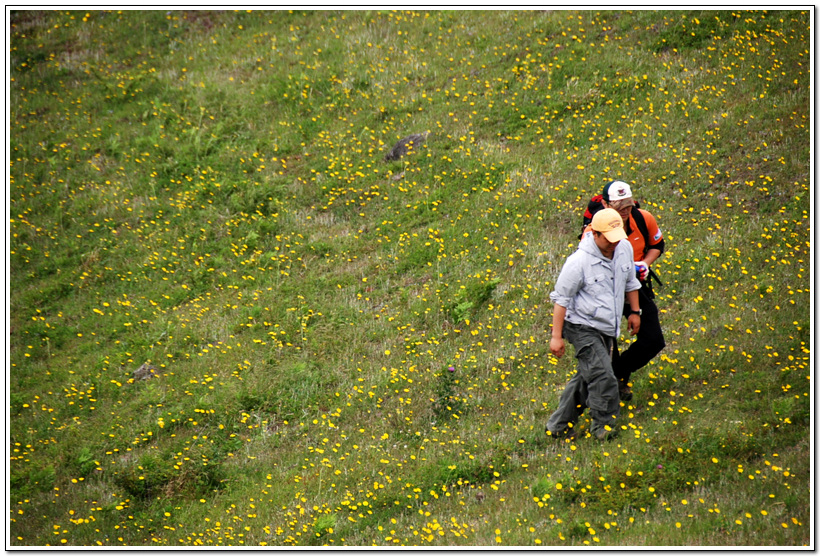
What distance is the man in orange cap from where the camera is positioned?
19.7ft

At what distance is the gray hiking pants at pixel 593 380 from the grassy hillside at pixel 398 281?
0.32m

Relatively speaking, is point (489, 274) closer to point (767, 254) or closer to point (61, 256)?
point (767, 254)

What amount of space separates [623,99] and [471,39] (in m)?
5.10

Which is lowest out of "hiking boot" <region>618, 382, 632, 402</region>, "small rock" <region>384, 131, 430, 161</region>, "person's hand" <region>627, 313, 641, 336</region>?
"hiking boot" <region>618, 382, 632, 402</region>

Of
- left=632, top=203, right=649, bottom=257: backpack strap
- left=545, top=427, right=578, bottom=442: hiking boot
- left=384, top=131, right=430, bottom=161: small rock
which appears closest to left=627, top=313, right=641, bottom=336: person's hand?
left=632, top=203, right=649, bottom=257: backpack strap

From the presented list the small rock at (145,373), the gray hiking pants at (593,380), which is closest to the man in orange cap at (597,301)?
the gray hiking pants at (593,380)

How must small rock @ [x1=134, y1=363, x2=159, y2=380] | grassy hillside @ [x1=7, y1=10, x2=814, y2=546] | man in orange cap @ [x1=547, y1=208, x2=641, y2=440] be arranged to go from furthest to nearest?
1. small rock @ [x1=134, y1=363, x2=159, y2=380]
2. grassy hillside @ [x1=7, y1=10, x2=814, y2=546]
3. man in orange cap @ [x1=547, y1=208, x2=641, y2=440]

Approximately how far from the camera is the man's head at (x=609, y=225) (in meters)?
5.83

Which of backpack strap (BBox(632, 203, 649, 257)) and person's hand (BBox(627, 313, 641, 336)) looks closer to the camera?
person's hand (BBox(627, 313, 641, 336))

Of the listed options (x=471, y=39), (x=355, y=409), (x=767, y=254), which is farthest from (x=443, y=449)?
(x=471, y=39)

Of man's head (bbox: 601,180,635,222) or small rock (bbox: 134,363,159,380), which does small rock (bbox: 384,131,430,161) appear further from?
man's head (bbox: 601,180,635,222)

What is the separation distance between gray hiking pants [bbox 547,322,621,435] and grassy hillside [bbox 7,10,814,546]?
32 centimetres

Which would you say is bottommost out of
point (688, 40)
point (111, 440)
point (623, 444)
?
point (111, 440)

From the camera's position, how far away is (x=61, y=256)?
42.5 feet
